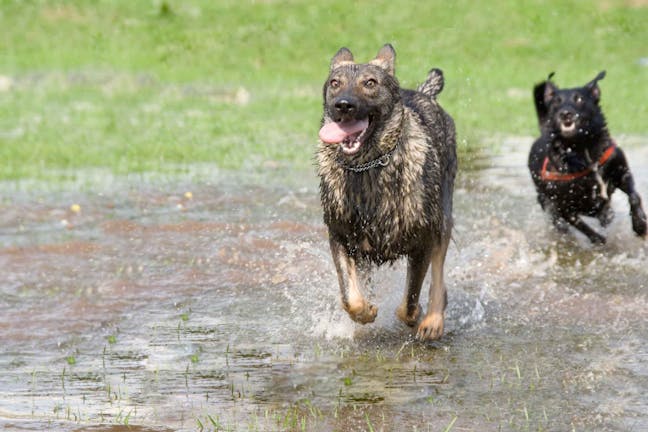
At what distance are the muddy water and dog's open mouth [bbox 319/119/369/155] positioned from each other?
1.19m

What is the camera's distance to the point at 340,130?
19.0 ft

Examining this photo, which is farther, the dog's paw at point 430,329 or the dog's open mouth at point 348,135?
the dog's paw at point 430,329

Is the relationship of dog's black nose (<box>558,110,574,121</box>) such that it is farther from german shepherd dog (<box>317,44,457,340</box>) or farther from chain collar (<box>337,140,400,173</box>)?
chain collar (<box>337,140,400,173</box>)

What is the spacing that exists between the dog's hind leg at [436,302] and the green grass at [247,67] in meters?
6.87

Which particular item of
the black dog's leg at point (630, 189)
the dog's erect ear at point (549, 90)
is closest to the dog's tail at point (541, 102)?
the dog's erect ear at point (549, 90)

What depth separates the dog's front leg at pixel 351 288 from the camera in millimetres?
6113

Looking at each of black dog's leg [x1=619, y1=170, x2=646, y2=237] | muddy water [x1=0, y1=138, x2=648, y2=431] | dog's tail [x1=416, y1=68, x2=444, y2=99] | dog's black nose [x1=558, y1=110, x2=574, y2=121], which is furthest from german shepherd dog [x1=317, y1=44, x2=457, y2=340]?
black dog's leg [x1=619, y1=170, x2=646, y2=237]

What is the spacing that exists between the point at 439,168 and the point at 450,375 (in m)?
1.46

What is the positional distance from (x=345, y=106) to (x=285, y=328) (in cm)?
162

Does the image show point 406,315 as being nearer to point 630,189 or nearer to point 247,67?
point 630,189

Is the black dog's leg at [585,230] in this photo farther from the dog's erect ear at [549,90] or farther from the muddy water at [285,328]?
the dog's erect ear at [549,90]

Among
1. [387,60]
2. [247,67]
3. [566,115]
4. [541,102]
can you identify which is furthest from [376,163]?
[247,67]

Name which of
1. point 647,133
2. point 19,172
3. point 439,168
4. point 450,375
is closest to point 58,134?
point 19,172

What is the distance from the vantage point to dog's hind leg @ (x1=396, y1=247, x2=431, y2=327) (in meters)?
6.20
